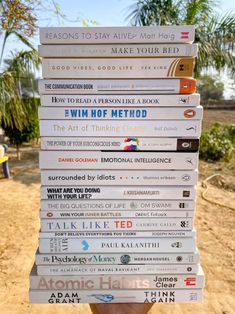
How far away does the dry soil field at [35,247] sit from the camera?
8.36ft

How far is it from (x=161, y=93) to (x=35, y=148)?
25.5ft

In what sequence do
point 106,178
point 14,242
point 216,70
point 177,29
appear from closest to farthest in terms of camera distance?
point 177,29 → point 106,178 → point 14,242 → point 216,70

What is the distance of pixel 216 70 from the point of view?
6137 millimetres

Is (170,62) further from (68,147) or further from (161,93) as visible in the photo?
(68,147)

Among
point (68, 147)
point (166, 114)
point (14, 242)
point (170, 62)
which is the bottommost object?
point (14, 242)

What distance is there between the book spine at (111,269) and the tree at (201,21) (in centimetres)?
503

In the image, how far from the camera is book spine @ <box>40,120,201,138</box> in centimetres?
136

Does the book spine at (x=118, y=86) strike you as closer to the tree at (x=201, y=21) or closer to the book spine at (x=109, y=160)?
the book spine at (x=109, y=160)

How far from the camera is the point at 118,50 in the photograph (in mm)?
1318

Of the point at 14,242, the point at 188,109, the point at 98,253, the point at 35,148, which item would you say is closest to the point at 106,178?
the point at 98,253

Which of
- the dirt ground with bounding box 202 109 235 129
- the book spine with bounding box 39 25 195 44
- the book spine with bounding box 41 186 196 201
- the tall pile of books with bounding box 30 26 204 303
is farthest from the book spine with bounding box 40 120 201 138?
the dirt ground with bounding box 202 109 235 129

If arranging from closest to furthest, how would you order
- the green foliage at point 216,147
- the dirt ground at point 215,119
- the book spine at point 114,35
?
the book spine at point 114,35 < the green foliage at point 216,147 < the dirt ground at point 215,119

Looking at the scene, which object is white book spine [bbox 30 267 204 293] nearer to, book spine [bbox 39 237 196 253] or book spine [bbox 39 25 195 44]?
book spine [bbox 39 237 196 253]

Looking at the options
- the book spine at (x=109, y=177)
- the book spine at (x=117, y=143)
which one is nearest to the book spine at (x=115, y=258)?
the book spine at (x=109, y=177)
